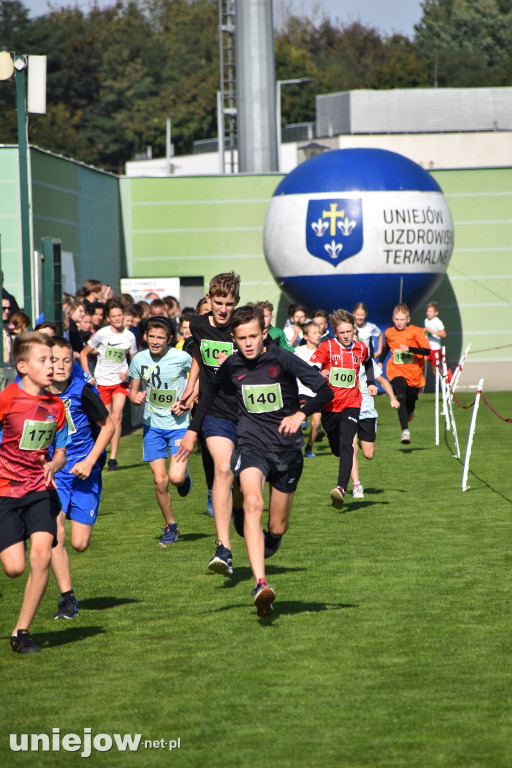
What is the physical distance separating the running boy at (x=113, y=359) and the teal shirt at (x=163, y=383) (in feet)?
15.5

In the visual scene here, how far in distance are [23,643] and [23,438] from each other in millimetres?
1152

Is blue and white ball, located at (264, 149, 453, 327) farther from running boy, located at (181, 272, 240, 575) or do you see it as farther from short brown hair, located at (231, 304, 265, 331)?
short brown hair, located at (231, 304, 265, 331)

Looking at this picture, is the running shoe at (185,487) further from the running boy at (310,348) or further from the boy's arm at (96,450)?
the running boy at (310,348)

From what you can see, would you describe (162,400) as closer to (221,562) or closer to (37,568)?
(221,562)

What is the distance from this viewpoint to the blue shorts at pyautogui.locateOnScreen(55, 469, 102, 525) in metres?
7.62

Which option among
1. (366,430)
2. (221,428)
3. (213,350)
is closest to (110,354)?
(366,430)

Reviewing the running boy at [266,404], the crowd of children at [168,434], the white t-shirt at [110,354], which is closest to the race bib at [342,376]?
the crowd of children at [168,434]

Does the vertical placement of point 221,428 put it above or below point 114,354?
below

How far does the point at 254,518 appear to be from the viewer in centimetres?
700

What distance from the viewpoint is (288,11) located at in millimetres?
87250

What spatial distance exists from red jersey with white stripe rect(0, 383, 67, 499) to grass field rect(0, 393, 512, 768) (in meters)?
0.97

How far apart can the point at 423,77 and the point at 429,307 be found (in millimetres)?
53525

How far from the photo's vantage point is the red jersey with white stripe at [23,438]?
21.1ft

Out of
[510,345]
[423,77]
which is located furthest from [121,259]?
[423,77]
